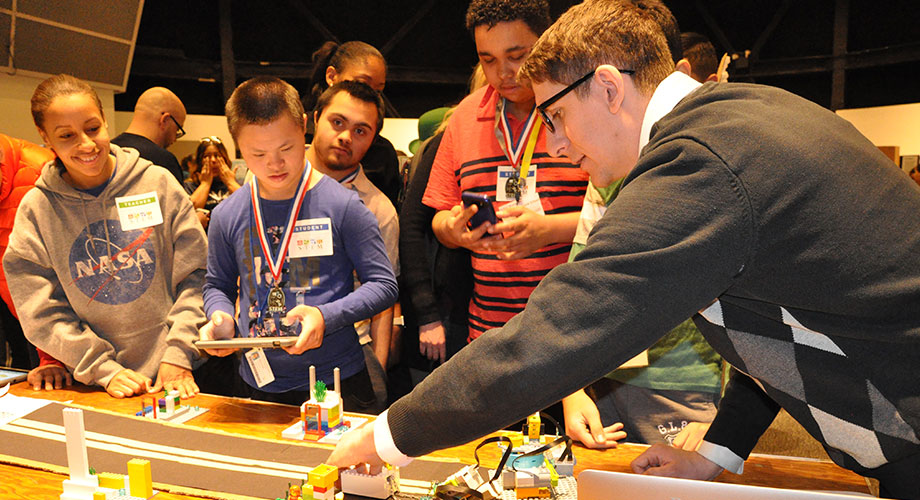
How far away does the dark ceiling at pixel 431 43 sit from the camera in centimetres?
836

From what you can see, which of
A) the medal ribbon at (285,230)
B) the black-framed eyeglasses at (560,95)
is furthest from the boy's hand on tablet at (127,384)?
the black-framed eyeglasses at (560,95)

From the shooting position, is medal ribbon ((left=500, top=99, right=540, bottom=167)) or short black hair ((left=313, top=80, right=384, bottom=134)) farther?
short black hair ((left=313, top=80, right=384, bottom=134))

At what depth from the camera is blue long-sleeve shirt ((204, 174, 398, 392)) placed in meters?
2.02

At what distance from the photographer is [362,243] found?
2.07 m

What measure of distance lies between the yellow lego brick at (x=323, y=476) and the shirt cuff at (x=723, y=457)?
2.46 ft

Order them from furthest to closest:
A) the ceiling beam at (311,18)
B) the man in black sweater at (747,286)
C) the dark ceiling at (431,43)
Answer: the ceiling beam at (311,18)
the dark ceiling at (431,43)
the man in black sweater at (747,286)

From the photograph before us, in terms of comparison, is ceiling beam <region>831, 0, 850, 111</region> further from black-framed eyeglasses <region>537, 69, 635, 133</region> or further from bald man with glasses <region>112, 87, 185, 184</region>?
black-framed eyeglasses <region>537, 69, 635, 133</region>

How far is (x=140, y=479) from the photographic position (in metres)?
1.31

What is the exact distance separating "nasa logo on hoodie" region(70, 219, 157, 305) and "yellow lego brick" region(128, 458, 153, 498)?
100cm

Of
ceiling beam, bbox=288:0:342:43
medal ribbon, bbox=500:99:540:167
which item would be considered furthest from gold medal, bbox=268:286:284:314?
ceiling beam, bbox=288:0:342:43

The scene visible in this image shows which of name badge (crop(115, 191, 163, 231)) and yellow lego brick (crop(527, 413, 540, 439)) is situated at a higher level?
name badge (crop(115, 191, 163, 231))

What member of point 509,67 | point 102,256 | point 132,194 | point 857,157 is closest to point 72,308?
point 102,256

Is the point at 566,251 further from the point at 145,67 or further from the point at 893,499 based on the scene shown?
the point at 145,67

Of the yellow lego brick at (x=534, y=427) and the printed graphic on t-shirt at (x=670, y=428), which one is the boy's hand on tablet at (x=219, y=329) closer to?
the yellow lego brick at (x=534, y=427)
